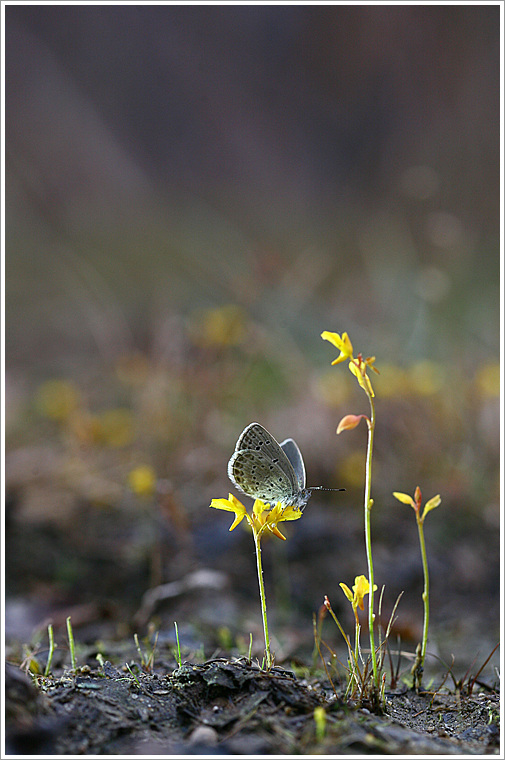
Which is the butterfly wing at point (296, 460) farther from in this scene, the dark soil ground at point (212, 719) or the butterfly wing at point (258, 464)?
the dark soil ground at point (212, 719)

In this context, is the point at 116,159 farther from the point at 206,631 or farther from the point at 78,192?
the point at 206,631

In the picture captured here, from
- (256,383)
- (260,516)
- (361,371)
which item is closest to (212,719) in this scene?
(260,516)

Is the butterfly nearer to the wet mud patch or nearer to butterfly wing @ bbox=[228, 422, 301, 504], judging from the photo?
butterfly wing @ bbox=[228, 422, 301, 504]

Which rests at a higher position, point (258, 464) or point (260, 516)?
point (258, 464)

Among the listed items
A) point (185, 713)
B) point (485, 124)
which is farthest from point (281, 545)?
point (485, 124)

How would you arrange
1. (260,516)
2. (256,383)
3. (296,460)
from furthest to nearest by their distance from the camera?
(256,383) → (296,460) → (260,516)

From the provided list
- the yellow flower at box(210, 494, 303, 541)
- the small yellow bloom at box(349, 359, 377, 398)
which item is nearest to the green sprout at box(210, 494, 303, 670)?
the yellow flower at box(210, 494, 303, 541)

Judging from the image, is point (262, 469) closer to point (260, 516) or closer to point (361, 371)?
point (260, 516)
